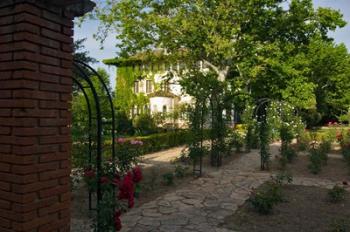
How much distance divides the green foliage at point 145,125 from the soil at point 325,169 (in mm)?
9535

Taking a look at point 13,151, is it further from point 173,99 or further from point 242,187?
point 173,99

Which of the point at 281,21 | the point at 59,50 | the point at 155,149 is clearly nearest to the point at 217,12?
the point at 281,21

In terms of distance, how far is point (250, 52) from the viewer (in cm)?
2262

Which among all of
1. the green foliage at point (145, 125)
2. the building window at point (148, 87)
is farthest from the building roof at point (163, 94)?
the green foliage at point (145, 125)

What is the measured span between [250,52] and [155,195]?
1624 cm

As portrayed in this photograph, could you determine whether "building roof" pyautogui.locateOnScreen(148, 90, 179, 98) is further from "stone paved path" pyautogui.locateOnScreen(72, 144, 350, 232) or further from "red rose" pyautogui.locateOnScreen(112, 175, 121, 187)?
"red rose" pyautogui.locateOnScreen(112, 175, 121, 187)

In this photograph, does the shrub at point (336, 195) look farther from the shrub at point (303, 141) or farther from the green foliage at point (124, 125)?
the green foliage at point (124, 125)

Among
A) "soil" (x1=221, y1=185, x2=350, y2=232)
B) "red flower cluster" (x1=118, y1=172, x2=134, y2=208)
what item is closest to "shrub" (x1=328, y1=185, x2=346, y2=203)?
"soil" (x1=221, y1=185, x2=350, y2=232)

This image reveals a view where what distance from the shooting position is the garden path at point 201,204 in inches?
238

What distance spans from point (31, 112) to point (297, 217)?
524 cm

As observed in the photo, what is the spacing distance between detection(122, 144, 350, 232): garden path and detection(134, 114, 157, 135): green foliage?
34.6ft

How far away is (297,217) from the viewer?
6.64m

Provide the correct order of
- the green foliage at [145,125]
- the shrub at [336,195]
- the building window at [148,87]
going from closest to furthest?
the shrub at [336,195]
the green foliage at [145,125]
the building window at [148,87]

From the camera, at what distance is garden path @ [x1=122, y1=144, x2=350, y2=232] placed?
605 cm
